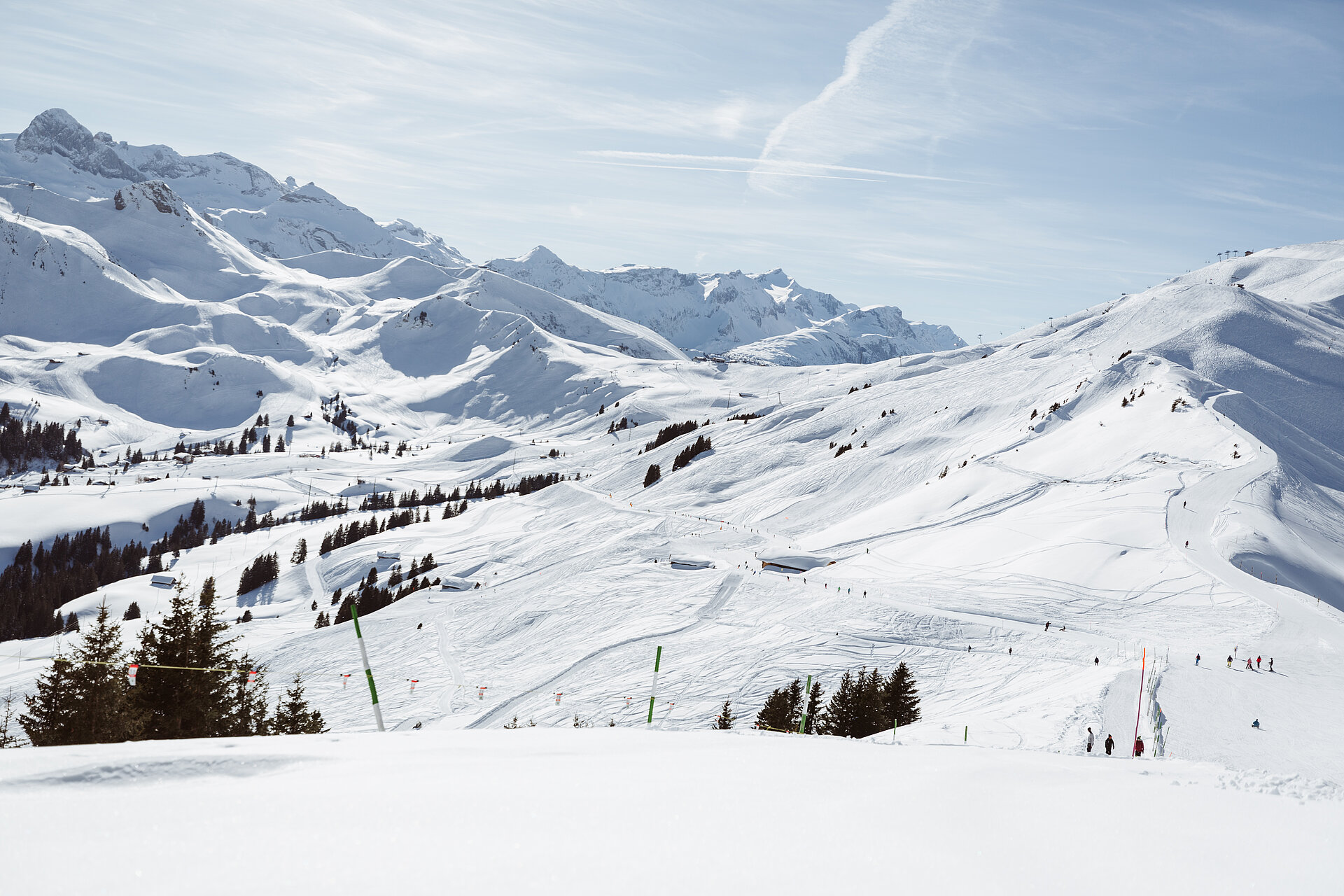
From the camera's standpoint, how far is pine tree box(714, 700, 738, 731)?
37344 millimetres

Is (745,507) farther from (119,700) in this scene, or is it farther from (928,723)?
(119,700)

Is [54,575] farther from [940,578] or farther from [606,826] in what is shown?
[606,826]

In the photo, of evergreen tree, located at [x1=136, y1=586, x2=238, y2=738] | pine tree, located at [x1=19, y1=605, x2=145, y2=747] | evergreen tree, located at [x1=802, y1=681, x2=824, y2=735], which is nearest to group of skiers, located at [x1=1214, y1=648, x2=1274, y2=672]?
evergreen tree, located at [x1=802, y1=681, x2=824, y2=735]

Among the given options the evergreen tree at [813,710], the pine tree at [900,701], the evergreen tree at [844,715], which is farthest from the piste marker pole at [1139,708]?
the evergreen tree at [813,710]

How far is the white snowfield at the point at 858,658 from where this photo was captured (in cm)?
665

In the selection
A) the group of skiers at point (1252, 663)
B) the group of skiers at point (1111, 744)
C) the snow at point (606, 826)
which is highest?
the snow at point (606, 826)

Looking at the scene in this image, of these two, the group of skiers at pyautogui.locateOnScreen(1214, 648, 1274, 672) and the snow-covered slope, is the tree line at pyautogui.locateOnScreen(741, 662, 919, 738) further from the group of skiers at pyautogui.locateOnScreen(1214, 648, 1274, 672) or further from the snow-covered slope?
the group of skiers at pyautogui.locateOnScreen(1214, 648, 1274, 672)

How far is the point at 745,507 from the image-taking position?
4016 inches

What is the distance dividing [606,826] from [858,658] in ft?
135

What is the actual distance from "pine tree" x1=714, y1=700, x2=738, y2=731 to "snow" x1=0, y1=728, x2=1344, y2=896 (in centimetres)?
2717

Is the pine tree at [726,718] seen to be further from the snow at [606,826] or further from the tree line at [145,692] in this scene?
the snow at [606,826]

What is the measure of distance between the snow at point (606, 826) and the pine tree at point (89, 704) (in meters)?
16.2

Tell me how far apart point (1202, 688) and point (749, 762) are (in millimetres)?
29867

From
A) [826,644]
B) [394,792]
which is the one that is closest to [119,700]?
[394,792]
